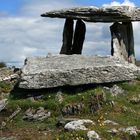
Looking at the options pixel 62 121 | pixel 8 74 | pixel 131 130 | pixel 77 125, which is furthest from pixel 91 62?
pixel 131 130

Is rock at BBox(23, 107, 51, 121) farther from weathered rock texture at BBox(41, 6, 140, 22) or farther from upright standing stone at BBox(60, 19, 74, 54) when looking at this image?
upright standing stone at BBox(60, 19, 74, 54)

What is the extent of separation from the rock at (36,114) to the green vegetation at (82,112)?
199 mm

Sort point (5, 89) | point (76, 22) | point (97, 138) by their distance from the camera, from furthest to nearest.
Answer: point (76, 22) < point (5, 89) < point (97, 138)

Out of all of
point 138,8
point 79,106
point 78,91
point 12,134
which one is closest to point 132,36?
point 138,8

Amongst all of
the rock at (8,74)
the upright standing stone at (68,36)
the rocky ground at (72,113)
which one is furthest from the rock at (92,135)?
the upright standing stone at (68,36)

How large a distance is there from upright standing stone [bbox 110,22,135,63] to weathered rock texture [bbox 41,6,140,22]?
91 centimetres

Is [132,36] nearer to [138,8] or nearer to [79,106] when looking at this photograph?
[138,8]

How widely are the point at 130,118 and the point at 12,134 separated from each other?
436 centimetres

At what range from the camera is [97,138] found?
1778 centimetres

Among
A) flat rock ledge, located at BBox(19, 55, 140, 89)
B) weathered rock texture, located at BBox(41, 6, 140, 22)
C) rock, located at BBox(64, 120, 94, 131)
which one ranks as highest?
weathered rock texture, located at BBox(41, 6, 140, 22)

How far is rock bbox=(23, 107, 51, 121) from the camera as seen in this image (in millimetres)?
20766

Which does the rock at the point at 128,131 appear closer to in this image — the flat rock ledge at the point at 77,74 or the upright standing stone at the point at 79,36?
the flat rock ledge at the point at 77,74

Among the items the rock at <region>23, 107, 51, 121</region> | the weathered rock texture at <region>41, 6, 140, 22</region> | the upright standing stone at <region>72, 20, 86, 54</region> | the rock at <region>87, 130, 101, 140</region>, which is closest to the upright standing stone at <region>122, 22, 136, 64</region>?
the weathered rock texture at <region>41, 6, 140, 22</region>

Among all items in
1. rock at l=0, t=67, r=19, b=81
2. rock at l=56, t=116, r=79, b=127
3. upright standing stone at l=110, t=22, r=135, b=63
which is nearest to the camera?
rock at l=56, t=116, r=79, b=127
